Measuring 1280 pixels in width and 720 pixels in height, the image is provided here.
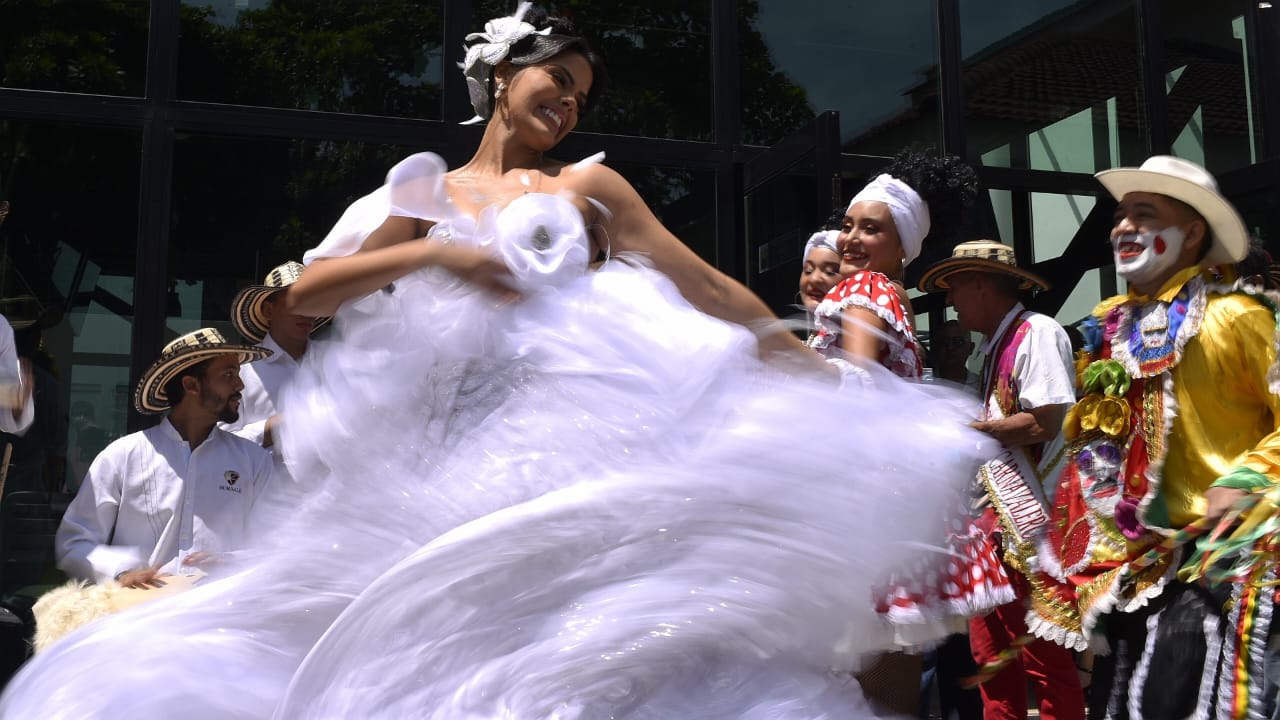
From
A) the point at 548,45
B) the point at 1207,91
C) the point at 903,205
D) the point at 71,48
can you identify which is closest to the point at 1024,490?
the point at 903,205

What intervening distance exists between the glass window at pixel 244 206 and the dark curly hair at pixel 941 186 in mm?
3242

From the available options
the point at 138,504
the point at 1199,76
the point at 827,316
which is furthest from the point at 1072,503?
the point at 1199,76

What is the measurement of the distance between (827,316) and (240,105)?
13.2ft

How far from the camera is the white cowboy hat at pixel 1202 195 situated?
11.4 ft

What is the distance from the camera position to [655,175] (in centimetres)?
702

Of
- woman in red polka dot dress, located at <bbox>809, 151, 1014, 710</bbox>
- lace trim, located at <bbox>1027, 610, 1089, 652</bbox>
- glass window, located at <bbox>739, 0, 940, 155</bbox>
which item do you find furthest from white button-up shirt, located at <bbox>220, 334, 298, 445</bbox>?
glass window, located at <bbox>739, 0, 940, 155</bbox>

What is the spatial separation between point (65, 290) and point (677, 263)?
4.77 meters

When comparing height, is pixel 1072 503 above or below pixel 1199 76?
below

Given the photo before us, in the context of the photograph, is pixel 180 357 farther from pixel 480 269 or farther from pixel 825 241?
pixel 480 269

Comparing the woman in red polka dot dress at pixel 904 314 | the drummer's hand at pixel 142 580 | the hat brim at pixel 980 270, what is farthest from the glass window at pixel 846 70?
the drummer's hand at pixel 142 580

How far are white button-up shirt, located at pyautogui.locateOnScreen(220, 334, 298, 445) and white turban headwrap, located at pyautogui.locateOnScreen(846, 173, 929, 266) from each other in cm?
218

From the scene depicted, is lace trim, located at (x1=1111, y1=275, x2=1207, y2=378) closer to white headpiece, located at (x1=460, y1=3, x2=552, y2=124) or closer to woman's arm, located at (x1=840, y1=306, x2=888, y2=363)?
woman's arm, located at (x1=840, y1=306, x2=888, y2=363)

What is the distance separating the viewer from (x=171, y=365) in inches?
176

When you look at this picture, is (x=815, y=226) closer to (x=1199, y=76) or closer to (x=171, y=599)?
(x=1199, y=76)
